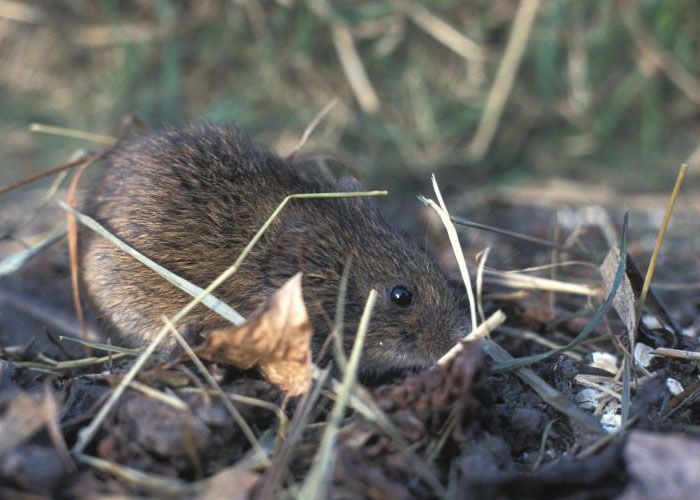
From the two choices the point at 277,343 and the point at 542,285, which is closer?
the point at 277,343

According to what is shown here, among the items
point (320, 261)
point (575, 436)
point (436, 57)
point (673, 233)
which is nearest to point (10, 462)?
point (320, 261)

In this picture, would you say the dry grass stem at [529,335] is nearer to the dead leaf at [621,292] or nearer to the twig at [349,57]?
the dead leaf at [621,292]

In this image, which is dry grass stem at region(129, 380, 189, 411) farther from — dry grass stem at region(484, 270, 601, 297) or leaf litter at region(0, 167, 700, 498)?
dry grass stem at region(484, 270, 601, 297)

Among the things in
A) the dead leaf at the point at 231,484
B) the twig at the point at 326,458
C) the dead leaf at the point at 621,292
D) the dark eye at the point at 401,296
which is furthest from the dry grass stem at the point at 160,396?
the dead leaf at the point at 621,292

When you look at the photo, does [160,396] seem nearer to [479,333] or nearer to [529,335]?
Result: [479,333]

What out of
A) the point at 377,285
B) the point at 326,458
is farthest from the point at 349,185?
the point at 326,458
